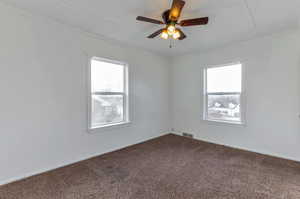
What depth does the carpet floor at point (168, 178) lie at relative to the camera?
5.98 feet

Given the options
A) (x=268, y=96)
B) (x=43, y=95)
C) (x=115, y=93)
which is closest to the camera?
(x=43, y=95)

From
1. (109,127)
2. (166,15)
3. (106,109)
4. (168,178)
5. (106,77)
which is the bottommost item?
(168,178)

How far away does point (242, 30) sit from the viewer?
108 inches

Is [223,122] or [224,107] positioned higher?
[224,107]

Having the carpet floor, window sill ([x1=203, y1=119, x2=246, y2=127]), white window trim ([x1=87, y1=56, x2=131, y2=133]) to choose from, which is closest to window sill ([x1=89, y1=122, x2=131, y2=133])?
white window trim ([x1=87, y1=56, x2=131, y2=133])

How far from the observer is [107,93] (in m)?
3.21

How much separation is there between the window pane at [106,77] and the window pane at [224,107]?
2.39 metres

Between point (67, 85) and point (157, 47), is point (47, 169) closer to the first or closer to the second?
point (67, 85)

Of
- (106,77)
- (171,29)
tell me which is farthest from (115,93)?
(171,29)

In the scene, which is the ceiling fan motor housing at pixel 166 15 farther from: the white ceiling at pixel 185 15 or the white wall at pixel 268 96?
the white wall at pixel 268 96

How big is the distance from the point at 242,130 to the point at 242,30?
83.3 inches

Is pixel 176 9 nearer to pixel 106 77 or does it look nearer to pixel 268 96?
pixel 106 77

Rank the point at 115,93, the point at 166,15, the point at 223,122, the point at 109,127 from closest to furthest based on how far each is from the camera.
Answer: the point at 166,15 → the point at 109,127 → the point at 115,93 → the point at 223,122

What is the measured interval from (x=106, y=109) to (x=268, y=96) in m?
3.43
